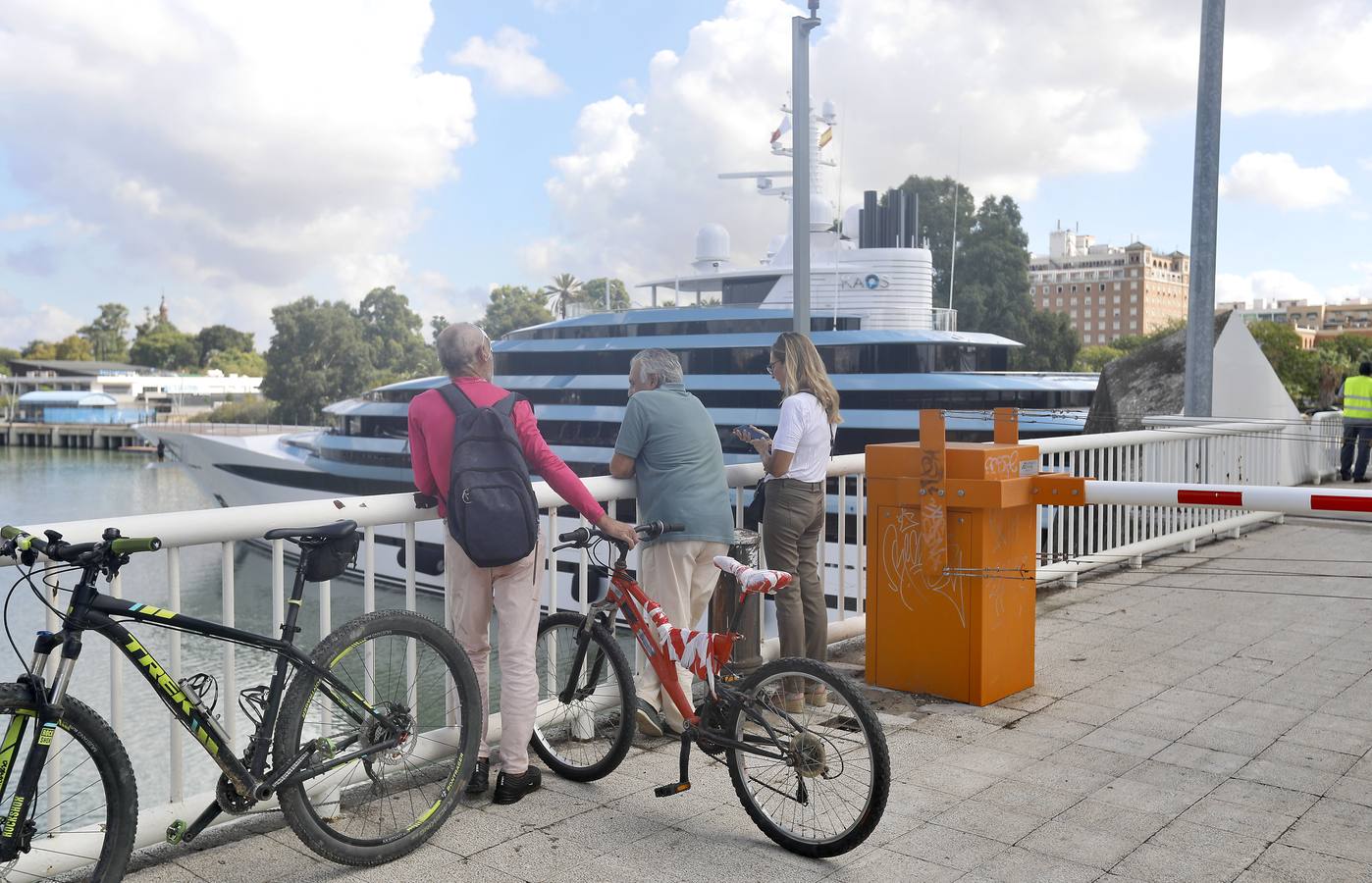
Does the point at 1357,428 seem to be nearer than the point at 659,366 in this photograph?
No

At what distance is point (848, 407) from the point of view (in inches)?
1020

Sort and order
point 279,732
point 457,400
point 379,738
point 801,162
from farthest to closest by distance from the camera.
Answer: point 801,162, point 457,400, point 379,738, point 279,732

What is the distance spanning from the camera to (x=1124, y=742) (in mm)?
4418

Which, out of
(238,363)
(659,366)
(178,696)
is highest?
(238,363)

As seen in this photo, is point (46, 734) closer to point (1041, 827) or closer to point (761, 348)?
point (1041, 827)

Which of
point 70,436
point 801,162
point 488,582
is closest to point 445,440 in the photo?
A: point 488,582

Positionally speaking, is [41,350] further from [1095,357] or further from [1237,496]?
[1237,496]

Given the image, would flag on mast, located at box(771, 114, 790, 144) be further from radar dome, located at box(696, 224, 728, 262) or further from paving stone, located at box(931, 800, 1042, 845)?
paving stone, located at box(931, 800, 1042, 845)

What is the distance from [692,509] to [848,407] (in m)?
21.9

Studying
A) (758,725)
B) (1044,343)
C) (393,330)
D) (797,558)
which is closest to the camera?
(758,725)

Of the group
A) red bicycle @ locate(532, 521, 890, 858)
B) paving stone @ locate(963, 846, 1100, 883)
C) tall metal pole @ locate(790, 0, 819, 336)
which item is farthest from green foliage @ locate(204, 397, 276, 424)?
paving stone @ locate(963, 846, 1100, 883)

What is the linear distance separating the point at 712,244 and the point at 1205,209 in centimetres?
2278

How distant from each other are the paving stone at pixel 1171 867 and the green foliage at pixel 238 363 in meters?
136

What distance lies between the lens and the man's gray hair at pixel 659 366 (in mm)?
4395
